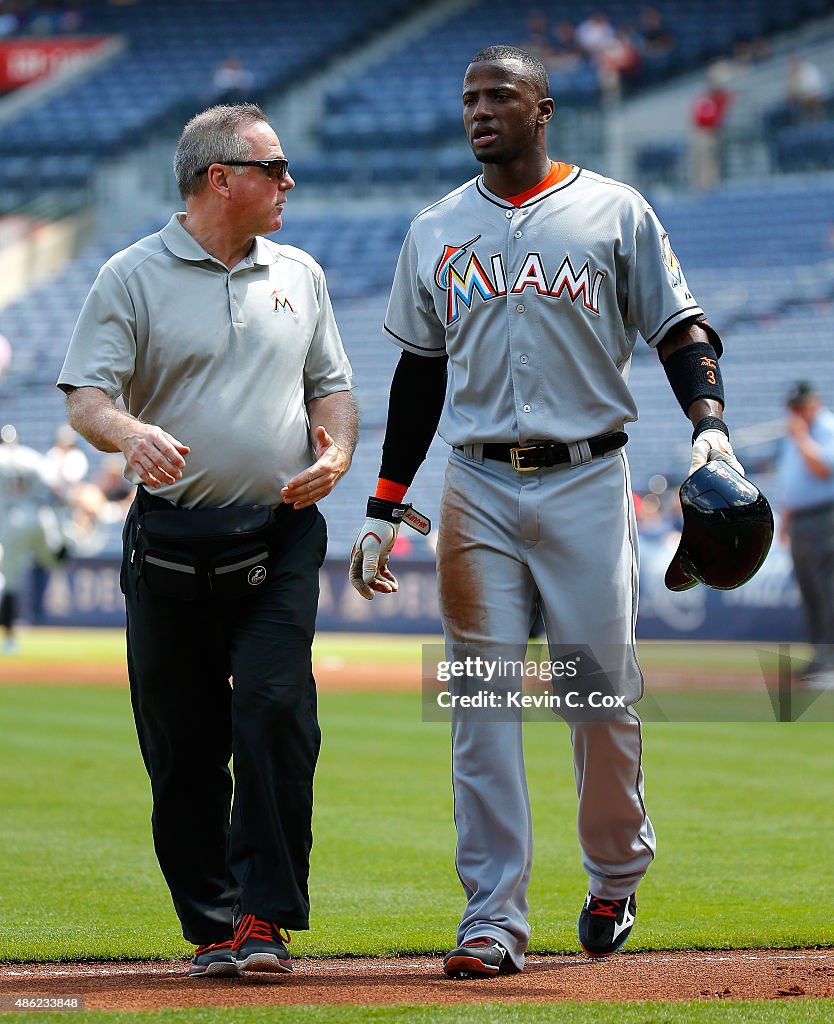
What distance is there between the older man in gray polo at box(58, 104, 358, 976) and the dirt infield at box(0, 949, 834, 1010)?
16 cm

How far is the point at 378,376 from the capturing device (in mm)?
25547

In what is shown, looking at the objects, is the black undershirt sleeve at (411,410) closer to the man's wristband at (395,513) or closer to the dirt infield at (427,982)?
the man's wristband at (395,513)

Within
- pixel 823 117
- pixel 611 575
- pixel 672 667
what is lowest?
pixel 672 667

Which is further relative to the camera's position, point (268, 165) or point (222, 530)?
point (268, 165)

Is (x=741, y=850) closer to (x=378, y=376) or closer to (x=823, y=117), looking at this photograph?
(x=378, y=376)

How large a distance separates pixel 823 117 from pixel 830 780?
20.3m

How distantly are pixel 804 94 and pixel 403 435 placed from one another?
76.8 feet

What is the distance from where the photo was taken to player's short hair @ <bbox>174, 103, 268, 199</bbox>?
173 inches

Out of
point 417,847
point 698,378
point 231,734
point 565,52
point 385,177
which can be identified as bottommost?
point 417,847

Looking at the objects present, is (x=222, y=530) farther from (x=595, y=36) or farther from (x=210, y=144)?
(x=595, y=36)

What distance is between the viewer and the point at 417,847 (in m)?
6.54

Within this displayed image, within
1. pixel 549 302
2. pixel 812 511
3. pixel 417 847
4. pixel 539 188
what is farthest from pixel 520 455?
pixel 812 511

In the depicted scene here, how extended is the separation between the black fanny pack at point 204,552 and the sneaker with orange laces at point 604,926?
130 centimetres

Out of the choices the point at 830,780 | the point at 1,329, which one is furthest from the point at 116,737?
the point at 1,329
